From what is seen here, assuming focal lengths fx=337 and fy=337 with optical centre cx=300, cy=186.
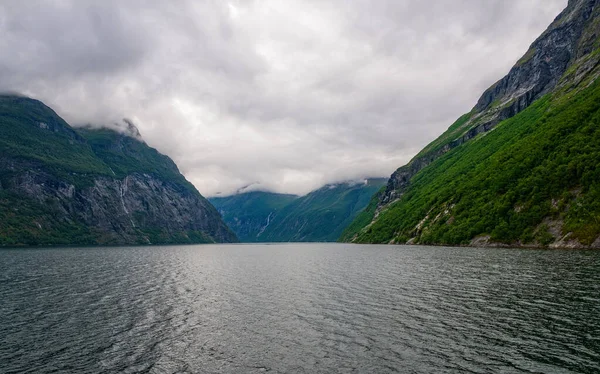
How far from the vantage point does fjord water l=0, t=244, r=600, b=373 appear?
25.5 metres

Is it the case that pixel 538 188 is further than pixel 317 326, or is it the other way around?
pixel 538 188

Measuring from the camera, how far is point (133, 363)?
2634cm

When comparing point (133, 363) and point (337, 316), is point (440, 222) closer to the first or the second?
point (337, 316)

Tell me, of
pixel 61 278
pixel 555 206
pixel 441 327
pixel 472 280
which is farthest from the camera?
pixel 555 206

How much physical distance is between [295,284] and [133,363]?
41.1m

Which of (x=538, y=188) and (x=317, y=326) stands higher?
(x=538, y=188)

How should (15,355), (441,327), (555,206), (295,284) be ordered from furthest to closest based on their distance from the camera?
(555,206)
(295,284)
(441,327)
(15,355)

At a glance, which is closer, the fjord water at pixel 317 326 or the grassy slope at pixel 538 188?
the fjord water at pixel 317 326

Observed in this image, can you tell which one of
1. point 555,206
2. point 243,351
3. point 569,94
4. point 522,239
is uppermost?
point 569,94

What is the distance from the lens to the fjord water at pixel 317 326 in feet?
83.7

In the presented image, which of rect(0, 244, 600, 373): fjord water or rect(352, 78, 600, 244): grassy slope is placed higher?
rect(352, 78, 600, 244): grassy slope

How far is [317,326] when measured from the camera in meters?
36.0

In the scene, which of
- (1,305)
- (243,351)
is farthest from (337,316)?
(1,305)

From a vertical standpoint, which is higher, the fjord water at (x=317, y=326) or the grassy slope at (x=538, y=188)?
the grassy slope at (x=538, y=188)
